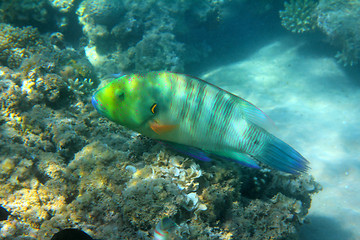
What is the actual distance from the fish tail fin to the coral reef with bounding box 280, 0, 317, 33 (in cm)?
895

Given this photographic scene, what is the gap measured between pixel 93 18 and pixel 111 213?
8.50 meters

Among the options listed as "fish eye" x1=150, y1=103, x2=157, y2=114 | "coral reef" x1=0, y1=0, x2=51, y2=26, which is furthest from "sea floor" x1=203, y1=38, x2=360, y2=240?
"coral reef" x1=0, y1=0, x2=51, y2=26

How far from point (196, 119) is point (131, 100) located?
70 cm

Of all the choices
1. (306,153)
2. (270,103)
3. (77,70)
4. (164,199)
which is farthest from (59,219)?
(270,103)

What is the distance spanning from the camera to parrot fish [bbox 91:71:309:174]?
2.02m

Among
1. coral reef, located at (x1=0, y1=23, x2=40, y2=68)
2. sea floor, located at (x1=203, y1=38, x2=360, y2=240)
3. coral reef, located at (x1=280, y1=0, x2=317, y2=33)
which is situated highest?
coral reef, located at (x1=280, y1=0, x2=317, y2=33)

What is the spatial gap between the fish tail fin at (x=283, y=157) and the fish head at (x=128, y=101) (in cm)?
128

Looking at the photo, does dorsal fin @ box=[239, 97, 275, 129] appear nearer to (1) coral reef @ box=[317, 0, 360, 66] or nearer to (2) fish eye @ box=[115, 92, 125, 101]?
(2) fish eye @ box=[115, 92, 125, 101]

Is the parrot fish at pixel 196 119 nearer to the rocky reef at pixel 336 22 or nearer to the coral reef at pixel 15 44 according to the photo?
the coral reef at pixel 15 44

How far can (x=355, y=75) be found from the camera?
25.7ft

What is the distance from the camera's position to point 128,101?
1.99m

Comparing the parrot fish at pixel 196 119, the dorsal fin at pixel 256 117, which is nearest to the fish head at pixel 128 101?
the parrot fish at pixel 196 119

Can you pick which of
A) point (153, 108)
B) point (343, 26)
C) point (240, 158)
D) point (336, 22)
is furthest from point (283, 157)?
point (336, 22)

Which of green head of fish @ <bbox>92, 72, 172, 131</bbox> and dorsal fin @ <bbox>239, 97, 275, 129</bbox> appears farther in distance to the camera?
dorsal fin @ <bbox>239, 97, 275, 129</bbox>
